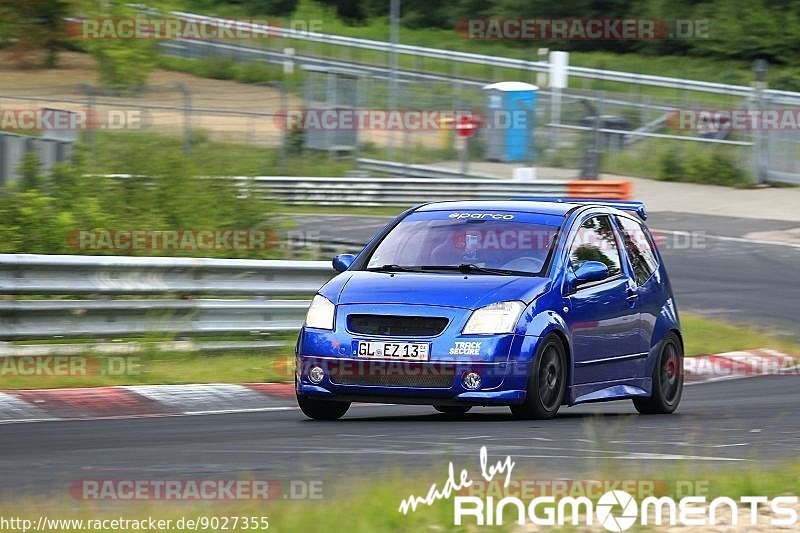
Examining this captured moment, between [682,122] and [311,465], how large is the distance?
28.5 meters

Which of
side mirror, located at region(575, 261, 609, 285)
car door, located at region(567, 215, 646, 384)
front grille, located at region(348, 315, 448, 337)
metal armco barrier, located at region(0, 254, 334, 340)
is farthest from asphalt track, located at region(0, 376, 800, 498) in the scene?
metal armco barrier, located at region(0, 254, 334, 340)

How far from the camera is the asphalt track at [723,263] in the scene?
1881cm

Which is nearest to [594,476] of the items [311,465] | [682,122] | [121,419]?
[311,465]

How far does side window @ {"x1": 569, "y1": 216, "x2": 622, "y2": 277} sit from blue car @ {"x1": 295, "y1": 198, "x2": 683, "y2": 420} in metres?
0.01

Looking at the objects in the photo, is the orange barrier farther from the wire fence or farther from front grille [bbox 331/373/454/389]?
Result: front grille [bbox 331/373/454/389]

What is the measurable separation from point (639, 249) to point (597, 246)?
810 millimetres

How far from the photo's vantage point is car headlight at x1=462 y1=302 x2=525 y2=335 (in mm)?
9828

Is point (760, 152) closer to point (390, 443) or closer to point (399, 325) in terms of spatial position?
point (399, 325)

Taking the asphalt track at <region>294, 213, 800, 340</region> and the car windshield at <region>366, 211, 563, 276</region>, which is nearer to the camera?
the car windshield at <region>366, 211, 563, 276</region>

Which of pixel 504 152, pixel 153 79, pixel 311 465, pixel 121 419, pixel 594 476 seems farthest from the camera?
pixel 153 79

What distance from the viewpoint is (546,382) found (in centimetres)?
1020

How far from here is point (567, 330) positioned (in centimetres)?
1039

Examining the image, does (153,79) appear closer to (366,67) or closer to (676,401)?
(366,67)

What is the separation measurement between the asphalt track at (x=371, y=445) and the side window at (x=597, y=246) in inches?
42.5
